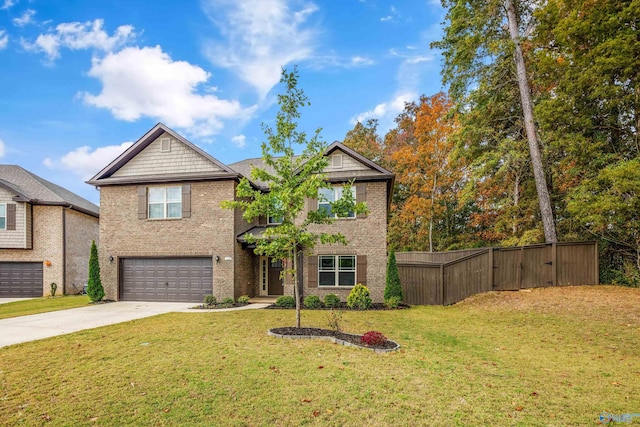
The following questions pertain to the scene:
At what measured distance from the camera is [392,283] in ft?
43.1

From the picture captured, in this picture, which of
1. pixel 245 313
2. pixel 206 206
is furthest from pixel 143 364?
pixel 206 206

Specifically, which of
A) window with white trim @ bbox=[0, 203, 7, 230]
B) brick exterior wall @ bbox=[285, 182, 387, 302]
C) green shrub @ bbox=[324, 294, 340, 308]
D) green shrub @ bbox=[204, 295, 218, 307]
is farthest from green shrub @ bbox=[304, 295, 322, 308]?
window with white trim @ bbox=[0, 203, 7, 230]

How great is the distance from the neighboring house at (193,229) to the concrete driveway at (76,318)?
1.32 meters

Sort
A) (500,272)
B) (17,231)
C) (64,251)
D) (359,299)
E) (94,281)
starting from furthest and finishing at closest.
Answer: (64,251)
(17,231)
(94,281)
(500,272)
(359,299)

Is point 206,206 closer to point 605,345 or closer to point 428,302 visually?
point 428,302

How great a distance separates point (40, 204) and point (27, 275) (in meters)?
3.91

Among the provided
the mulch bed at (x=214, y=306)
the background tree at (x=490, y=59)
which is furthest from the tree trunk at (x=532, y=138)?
the mulch bed at (x=214, y=306)

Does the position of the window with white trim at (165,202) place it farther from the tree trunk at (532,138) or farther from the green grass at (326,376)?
the tree trunk at (532,138)

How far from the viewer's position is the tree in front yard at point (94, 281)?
46.9 ft

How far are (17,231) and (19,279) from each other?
2.69 meters

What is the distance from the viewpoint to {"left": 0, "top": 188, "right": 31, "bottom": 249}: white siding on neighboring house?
693 inches

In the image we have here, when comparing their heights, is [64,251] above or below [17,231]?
below

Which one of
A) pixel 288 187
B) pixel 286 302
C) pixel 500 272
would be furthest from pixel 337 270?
pixel 288 187

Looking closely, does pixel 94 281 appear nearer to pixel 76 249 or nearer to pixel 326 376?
pixel 76 249
